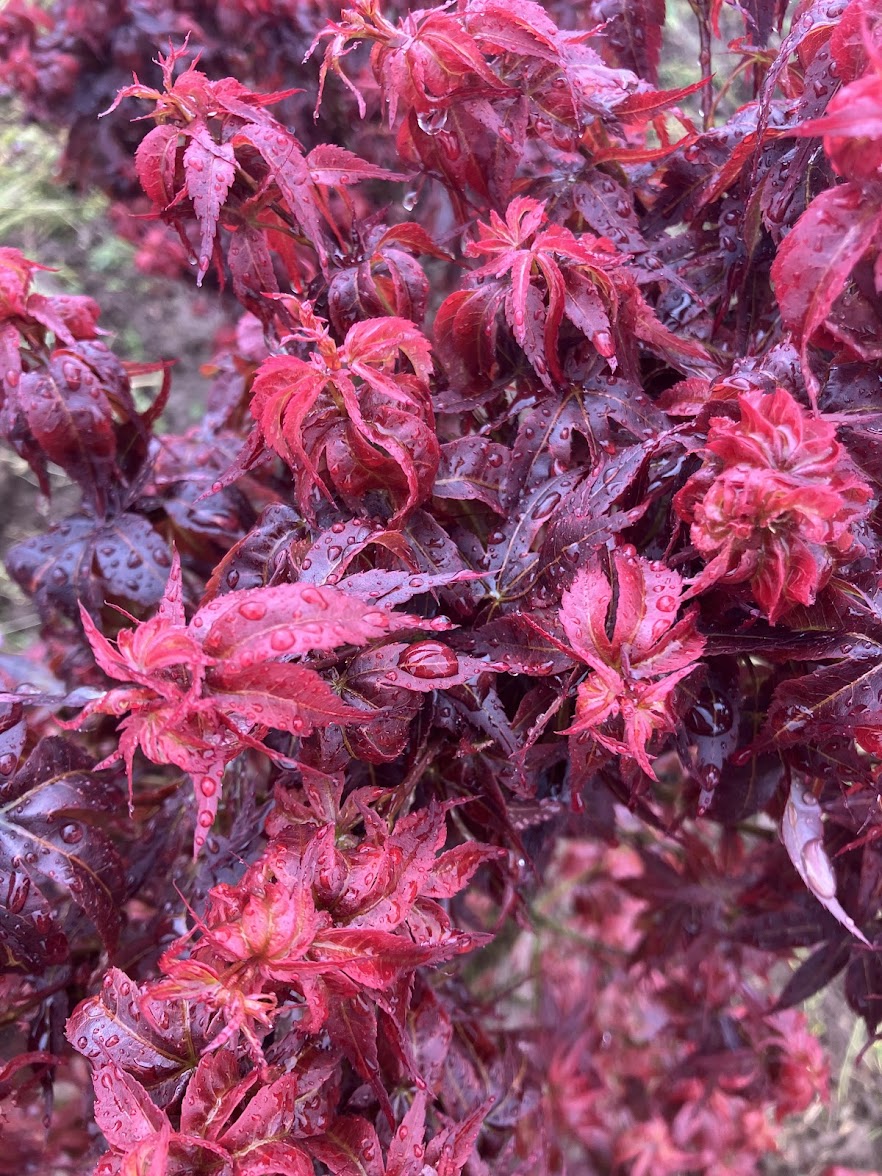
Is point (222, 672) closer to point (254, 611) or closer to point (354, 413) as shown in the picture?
point (254, 611)

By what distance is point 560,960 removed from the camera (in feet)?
5.54

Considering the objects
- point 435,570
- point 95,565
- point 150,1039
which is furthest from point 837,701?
point 95,565

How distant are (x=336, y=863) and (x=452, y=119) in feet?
1.78

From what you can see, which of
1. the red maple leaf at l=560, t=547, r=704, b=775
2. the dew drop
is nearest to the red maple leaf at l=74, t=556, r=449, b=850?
the dew drop

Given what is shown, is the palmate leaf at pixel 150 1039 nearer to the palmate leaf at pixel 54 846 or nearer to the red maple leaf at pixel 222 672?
the palmate leaf at pixel 54 846

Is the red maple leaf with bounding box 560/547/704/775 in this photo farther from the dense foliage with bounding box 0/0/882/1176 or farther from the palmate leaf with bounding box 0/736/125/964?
the palmate leaf with bounding box 0/736/125/964

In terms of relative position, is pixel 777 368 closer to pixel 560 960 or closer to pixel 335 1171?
pixel 335 1171

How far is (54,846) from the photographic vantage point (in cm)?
66

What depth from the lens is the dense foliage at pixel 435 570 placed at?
49 cm

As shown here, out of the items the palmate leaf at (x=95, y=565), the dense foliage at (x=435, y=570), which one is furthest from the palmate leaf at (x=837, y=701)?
the palmate leaf at (x=95, y=565)

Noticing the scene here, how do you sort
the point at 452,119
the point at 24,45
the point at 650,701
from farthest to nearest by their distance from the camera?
the point at 24,45, the point at 452,119, the point at 650,701

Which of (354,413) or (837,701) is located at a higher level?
(354,413)

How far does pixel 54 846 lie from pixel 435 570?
363 mm

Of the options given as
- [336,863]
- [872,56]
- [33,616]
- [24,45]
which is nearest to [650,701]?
[336,863]
